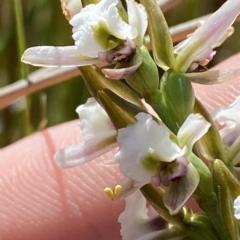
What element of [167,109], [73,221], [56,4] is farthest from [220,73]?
[56,4]

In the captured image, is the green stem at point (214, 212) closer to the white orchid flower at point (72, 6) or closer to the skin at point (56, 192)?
the white orchid flower at point (72, 6)

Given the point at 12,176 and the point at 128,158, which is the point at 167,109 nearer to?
the point at 128,158

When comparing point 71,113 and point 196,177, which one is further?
point 71,113

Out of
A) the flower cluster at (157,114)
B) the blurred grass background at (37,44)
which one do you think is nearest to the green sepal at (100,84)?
the flower cluster at (157,114)

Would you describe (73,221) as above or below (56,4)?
A: below

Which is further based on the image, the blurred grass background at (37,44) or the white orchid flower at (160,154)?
the blurred grass background at (37,44)

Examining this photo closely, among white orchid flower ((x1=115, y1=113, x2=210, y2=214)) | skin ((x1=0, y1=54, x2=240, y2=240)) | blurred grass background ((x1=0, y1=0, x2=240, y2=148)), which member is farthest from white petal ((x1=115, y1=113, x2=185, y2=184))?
blurred grass background ((x1=0, y1=0, x2=240, y2=148))

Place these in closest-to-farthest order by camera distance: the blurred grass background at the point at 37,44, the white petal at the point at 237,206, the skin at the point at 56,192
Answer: the white petal at the point at 237,206
the skin at the point at 56,192
the blurred grass background at the point at 37,44
